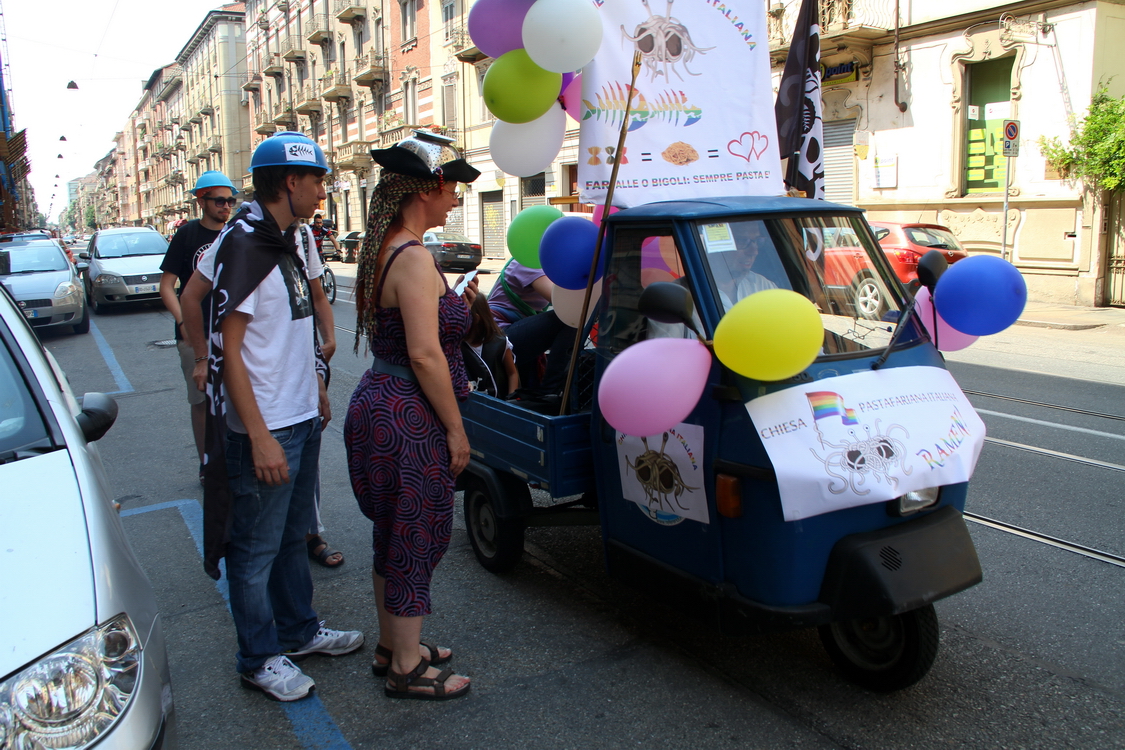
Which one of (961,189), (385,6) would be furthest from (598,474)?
(385,6)

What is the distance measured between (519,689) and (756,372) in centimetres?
151

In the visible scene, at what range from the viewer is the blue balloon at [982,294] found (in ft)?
11.1

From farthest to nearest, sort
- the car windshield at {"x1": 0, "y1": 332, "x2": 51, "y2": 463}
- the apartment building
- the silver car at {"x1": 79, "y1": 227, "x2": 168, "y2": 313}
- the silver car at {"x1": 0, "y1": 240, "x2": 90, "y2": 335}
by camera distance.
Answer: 1. the silver car at {"x1": 79, "y1": 227, "x2": 168, "y2": 313}
2. the apartment building
3. the silver car at {"x1": 0, "y1": 240, "x2": 90, "y2": 335}
4. the car windshield at {"x1": 0, "y1": 332, "x2": 51, "y2": 463}

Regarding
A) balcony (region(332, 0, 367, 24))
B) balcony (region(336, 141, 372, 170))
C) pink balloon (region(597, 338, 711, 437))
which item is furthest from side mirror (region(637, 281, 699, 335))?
balcony (region(332, 0, 367, 24))

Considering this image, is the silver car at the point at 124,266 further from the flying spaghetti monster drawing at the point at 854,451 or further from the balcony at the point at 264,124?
the balcony at the point at 264,124

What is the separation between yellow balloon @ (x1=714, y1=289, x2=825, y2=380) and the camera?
99.2 inches

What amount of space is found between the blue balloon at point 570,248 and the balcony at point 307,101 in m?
53.3

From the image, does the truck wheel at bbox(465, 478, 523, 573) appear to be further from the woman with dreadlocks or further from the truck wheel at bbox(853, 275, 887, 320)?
the truck wheel at bbox(853, 275, 887, 320)

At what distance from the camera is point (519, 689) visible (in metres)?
3.13

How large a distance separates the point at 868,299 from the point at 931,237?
13.7 meters

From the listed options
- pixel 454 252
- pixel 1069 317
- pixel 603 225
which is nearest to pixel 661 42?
pixel 603 225

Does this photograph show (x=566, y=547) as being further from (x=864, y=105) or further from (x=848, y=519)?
(x=864, y=105)

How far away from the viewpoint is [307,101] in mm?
52812

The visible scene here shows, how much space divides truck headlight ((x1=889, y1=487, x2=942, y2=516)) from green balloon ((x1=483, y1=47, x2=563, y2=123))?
249cm
